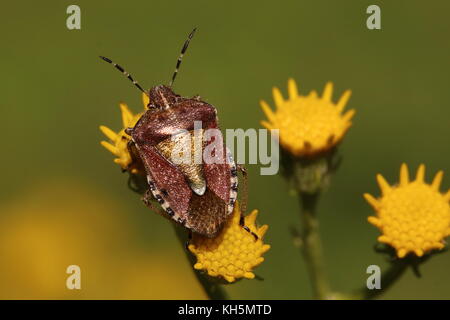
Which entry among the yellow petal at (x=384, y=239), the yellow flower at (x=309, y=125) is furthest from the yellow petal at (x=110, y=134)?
the yellow petal at (x=384, y=239)

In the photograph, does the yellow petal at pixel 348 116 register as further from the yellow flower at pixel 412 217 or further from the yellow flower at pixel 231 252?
the yellow flower at pixel 231 252

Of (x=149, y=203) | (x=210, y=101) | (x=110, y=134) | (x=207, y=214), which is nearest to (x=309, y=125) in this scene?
(x=207, y=214)

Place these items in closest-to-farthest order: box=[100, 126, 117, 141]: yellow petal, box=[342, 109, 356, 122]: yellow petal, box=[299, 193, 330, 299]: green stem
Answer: box=[100, 126, 117, 141]: yellow petal → box=[342, 109, 356, 122]: yellow petal → box=[299, 193, 330, 299]: green stem

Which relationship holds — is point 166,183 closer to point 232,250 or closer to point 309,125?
point 232,250

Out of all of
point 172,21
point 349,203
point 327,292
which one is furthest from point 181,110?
point 172,21

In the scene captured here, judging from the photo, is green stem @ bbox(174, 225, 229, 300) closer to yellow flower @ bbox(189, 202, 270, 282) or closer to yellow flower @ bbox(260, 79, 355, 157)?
yellow flower @ bbox(189, 202, 270, 282)

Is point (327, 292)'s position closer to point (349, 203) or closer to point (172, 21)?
point (349, 203)

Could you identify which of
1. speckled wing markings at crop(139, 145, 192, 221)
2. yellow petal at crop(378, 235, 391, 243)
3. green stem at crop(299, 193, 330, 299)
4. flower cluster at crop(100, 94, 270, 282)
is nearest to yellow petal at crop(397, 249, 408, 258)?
yellow petal at crop(378, 235, 391, 243)

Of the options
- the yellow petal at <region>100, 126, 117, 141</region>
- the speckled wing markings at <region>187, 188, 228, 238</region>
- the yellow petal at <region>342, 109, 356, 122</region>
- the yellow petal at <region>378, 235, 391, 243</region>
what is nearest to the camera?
the speckled wing markings at <region>187, 188, 228, 238</region>
